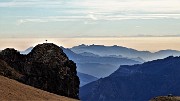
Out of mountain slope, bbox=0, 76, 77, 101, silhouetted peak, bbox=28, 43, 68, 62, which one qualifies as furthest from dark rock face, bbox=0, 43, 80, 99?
mountain slope, bbox=0, 76, 77, 101

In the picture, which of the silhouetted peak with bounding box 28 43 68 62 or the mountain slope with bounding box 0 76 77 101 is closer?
the mountain slope with bounding box 0 76 77 101

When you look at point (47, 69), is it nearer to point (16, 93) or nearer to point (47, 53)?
point (47, 53)

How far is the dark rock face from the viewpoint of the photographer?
247ft

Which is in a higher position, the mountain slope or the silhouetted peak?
the silhouetted peak

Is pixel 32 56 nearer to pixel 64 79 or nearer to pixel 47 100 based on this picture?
pixel 64 79

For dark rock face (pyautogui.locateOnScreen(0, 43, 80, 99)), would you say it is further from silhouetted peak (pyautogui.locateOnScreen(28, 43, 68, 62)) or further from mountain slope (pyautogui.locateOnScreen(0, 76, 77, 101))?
mountain slope (pyautogui.locateOnScreen(0, 76, 77, 101))

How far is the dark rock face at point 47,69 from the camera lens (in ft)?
247

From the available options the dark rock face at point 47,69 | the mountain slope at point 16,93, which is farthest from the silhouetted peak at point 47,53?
the mountain slope at point 16,93

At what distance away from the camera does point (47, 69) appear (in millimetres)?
76375

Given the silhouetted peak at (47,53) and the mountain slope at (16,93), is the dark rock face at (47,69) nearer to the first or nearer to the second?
the silhouetted peak at (47,53)

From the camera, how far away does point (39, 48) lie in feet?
259

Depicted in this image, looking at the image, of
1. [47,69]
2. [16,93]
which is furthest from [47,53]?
[16,93]

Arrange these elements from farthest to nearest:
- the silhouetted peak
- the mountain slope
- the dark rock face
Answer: the silhouetted peak
the dark rock face
the mountain slope

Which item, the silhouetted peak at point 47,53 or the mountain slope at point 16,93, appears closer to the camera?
the mountain slope at point 16,93
